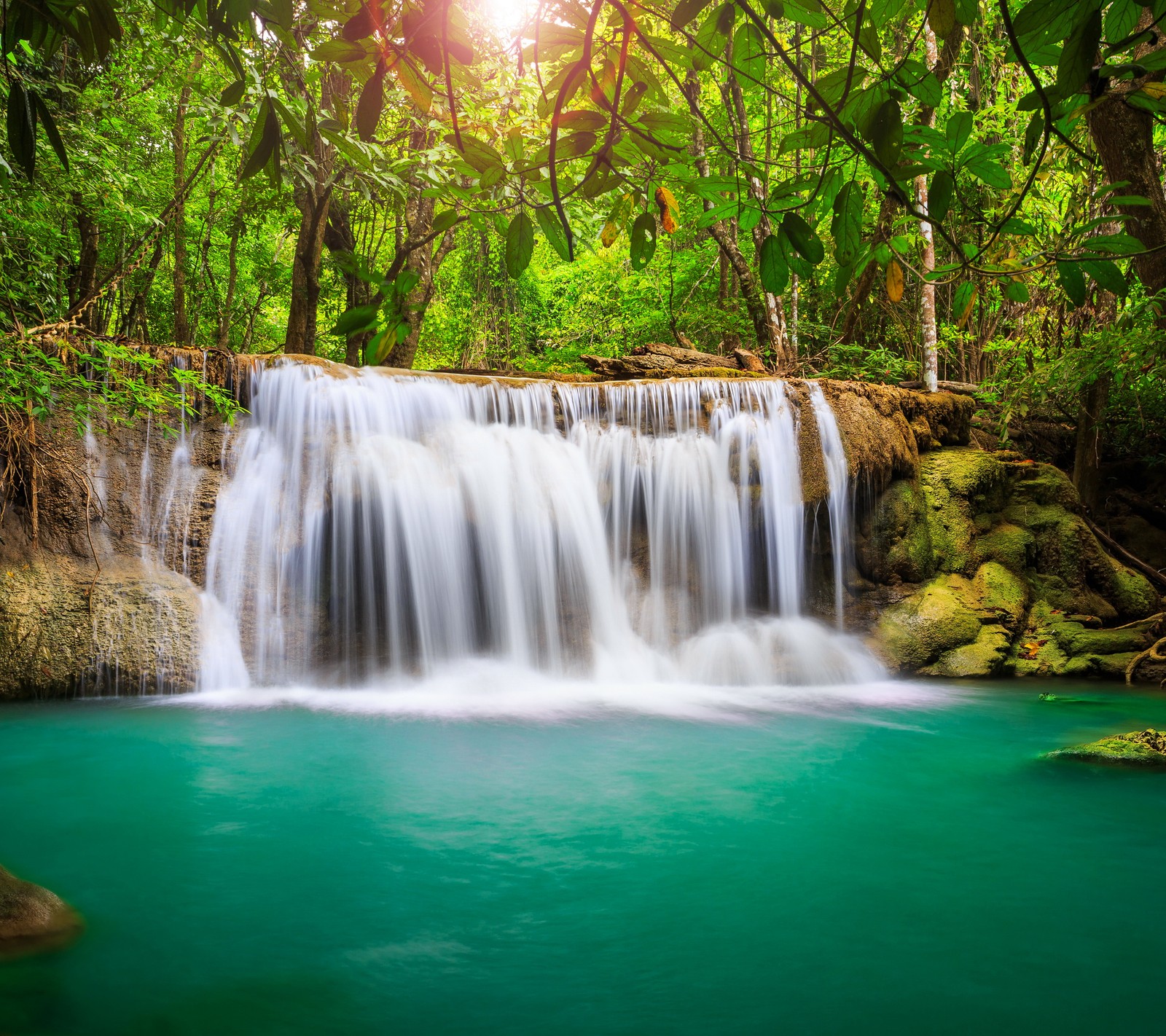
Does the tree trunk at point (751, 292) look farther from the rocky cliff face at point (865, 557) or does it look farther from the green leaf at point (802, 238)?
the green leaf at point (802, 238)

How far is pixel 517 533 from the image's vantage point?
949 cm

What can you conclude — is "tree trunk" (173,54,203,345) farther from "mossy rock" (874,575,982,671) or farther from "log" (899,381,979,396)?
"mossy rock" (874,575,982,671)

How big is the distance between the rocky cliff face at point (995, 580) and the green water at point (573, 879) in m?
2.96

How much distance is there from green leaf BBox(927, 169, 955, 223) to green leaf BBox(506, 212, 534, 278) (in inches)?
26.5

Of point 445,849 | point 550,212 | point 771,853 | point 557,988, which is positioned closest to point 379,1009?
point 557,988

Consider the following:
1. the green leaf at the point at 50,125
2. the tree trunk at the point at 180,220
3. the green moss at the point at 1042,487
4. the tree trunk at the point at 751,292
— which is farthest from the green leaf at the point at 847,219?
the tree trunk at the point at 180,220

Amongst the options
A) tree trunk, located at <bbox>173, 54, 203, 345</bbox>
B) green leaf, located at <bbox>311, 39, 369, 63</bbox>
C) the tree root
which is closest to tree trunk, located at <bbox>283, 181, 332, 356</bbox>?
tree trunk, located at <bbox>173, 54, 203, 345</bbox>

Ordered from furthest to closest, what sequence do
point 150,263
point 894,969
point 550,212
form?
point 150,263
point 894,969
point 550,212

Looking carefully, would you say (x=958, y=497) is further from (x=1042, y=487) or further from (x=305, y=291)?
(x=305, y=291)

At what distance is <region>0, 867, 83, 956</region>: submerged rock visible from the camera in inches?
117

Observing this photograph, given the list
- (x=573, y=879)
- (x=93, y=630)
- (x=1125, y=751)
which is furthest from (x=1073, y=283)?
(x=93, y=630)

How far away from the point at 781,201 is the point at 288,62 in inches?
44.8

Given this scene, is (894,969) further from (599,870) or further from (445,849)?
(445,849)

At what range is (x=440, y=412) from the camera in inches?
381
